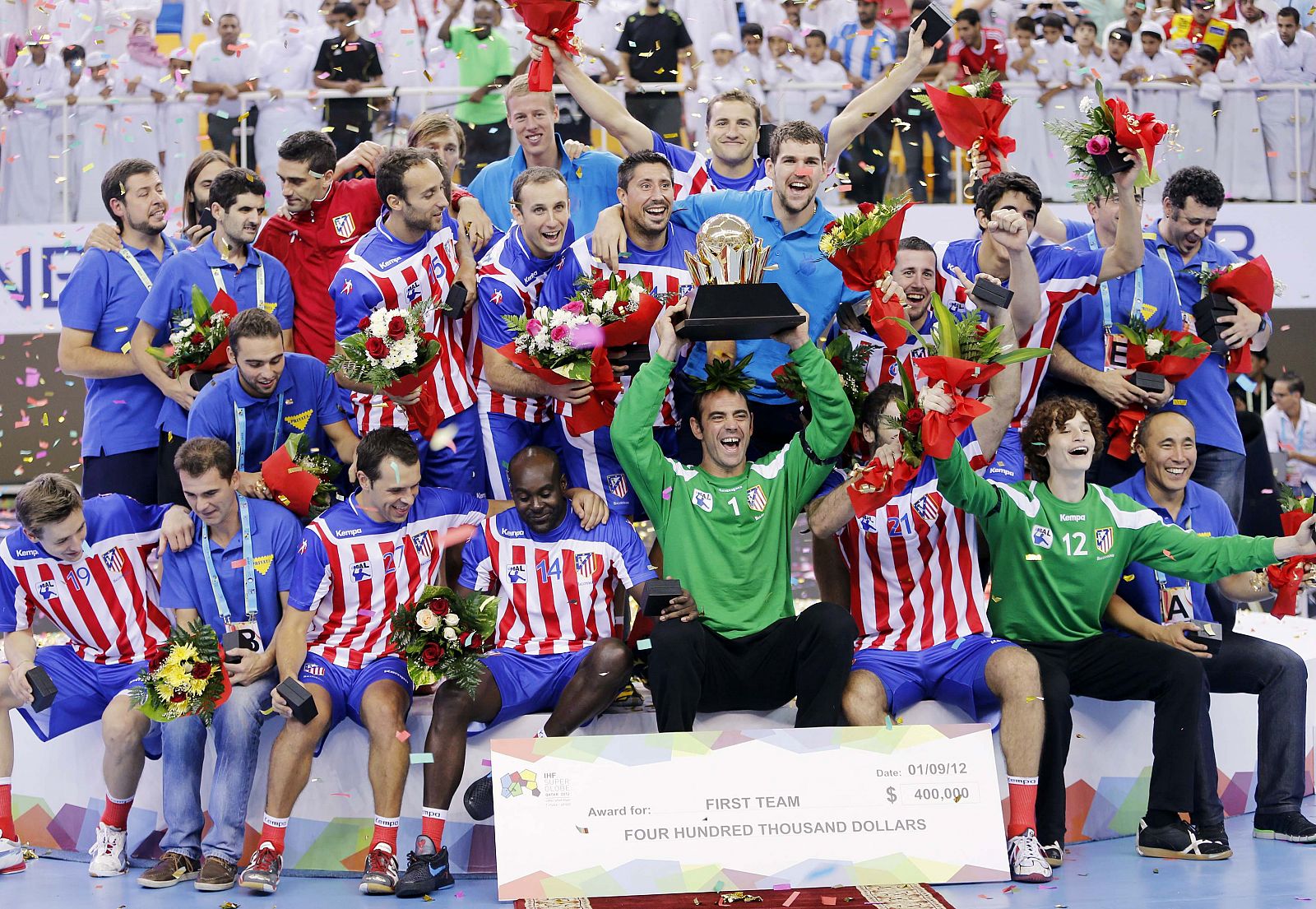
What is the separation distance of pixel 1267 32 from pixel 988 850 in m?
9.17

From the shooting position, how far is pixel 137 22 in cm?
1184

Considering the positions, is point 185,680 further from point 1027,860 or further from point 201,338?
point 1027,860

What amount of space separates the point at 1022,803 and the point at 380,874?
2.35 m

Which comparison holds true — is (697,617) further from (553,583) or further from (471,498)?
(471,498)

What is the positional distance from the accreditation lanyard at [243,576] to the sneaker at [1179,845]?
3.59 m

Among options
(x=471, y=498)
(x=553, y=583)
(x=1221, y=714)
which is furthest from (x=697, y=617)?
(x=1221, y=714)

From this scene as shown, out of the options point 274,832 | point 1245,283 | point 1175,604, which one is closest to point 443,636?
point 274,832

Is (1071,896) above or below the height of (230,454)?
below

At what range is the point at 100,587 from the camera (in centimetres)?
605

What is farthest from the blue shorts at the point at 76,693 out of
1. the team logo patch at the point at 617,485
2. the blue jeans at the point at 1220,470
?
the blue jeans at the point at 1220,470

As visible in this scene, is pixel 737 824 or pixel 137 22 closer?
pixel 737 824

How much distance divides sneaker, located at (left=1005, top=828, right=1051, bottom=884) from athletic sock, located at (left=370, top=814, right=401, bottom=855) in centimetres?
221

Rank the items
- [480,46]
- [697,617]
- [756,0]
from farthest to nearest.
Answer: [756,0] → [480,46] → [697,617]

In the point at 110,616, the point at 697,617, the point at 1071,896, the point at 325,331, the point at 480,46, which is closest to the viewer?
the point at 1071,896
